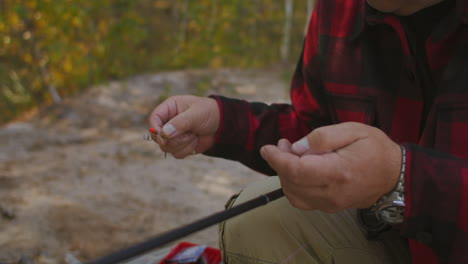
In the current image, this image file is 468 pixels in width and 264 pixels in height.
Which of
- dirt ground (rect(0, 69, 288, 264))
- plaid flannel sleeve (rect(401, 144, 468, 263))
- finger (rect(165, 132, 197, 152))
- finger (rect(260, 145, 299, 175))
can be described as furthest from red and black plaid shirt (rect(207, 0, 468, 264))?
dirt ground (rect(0, 69, 288, 264))

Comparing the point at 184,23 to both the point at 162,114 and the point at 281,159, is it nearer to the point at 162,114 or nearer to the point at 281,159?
the point at 162,114

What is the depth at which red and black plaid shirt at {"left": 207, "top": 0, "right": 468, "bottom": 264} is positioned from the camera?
0.80 m

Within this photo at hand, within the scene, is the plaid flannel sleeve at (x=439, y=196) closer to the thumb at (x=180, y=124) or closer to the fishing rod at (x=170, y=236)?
the fishing rod at (x=170, y=236)

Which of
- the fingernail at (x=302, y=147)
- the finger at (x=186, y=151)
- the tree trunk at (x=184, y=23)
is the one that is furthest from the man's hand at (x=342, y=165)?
the tree trunk at (x=184, y=23)

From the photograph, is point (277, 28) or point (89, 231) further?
point (277, 28)

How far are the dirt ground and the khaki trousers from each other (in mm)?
930

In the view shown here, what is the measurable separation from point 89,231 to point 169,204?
0.53 m

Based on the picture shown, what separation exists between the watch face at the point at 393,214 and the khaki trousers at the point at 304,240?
254 millimetres

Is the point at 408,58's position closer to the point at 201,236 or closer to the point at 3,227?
the point at 201,236

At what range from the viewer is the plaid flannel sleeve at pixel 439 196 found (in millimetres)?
784

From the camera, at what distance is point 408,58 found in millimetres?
1009

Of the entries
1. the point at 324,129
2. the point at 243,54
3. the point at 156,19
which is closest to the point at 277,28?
the point at 243,54

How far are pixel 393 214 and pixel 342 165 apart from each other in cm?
19

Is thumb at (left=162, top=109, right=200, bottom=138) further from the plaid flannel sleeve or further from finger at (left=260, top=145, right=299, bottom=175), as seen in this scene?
the plaid flannel sleeve
